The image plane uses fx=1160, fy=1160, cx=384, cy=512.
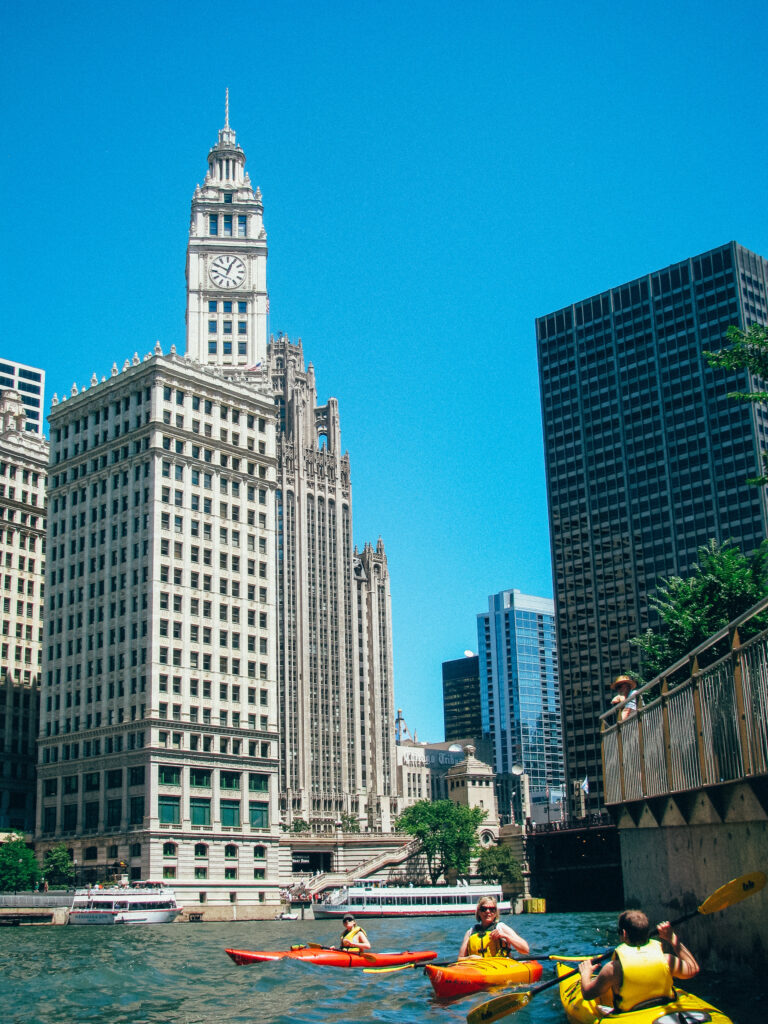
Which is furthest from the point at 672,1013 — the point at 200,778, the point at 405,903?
the point at 200,778

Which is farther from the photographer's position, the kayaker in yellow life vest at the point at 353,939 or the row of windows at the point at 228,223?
the row of windows at the point at 228,223

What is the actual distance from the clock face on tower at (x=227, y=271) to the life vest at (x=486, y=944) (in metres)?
158

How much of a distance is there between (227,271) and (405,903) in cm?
10183

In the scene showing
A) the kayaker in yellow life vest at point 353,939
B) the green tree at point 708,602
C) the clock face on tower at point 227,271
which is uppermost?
the clock face on tower at point 227,271

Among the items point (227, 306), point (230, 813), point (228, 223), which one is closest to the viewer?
point (230, 813)

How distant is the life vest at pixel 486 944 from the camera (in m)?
28.1

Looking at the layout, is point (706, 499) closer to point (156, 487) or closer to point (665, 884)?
point (156, 487)

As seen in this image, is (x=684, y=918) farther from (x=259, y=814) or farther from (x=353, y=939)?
(x=259, y=814)

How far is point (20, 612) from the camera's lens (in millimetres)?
146875

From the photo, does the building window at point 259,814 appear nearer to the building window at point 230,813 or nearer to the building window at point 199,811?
the building window at point 230,813

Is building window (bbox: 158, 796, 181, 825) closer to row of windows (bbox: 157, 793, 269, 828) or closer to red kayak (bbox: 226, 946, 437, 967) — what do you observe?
row of windows (bbox: 157, 793, 269, 828)

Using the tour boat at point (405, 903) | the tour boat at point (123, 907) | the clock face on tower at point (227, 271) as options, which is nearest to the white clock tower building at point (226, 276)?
the clock face on tower at point (227, 271)

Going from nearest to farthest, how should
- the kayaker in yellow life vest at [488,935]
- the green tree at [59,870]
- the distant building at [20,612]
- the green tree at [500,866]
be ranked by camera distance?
the kayaker in yellow life vest at [488,935]
the green tree at [59,870]
the distant building at [20,612]
the green tree at [500,866]

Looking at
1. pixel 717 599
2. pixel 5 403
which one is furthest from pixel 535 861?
pixel 5 403
